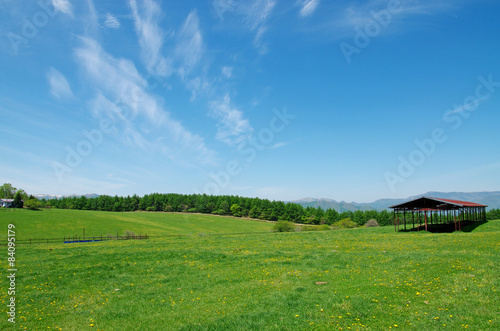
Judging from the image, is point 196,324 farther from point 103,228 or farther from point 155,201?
point 155,201

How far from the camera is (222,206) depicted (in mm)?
149625

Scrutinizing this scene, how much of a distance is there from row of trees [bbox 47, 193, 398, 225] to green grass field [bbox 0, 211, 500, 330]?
4932 inches

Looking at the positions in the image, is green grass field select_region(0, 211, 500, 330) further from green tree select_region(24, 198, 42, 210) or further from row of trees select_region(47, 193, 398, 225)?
row of trees select_region(47, 193, 398, 225)

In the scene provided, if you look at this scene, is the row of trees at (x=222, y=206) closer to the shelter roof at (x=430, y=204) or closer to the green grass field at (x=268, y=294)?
the shelter roof at (x=430, y=204)

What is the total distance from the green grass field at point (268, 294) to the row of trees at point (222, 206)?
4932 inches

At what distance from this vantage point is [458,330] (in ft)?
24.5

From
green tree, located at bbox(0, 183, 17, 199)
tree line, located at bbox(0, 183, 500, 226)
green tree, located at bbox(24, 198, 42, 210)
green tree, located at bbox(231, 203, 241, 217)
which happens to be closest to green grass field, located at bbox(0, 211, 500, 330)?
green tree, located at bbox(24, 198, 42, 210)

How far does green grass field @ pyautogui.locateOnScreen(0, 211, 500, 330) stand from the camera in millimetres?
8625

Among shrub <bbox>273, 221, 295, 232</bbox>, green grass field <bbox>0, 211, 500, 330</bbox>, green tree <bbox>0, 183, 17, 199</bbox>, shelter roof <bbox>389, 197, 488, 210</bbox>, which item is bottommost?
shrub <bbox>273, 221, 295, 232</bbox>

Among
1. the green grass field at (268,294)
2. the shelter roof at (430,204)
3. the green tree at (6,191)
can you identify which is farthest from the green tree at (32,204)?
the shelter roof at (430,204)

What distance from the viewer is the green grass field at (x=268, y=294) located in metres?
8.62

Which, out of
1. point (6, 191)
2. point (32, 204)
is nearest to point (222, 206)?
point (32, 204)

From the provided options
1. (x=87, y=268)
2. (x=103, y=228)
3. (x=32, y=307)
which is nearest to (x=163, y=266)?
(x=87, y=268)

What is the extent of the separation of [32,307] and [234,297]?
8.21 metres
